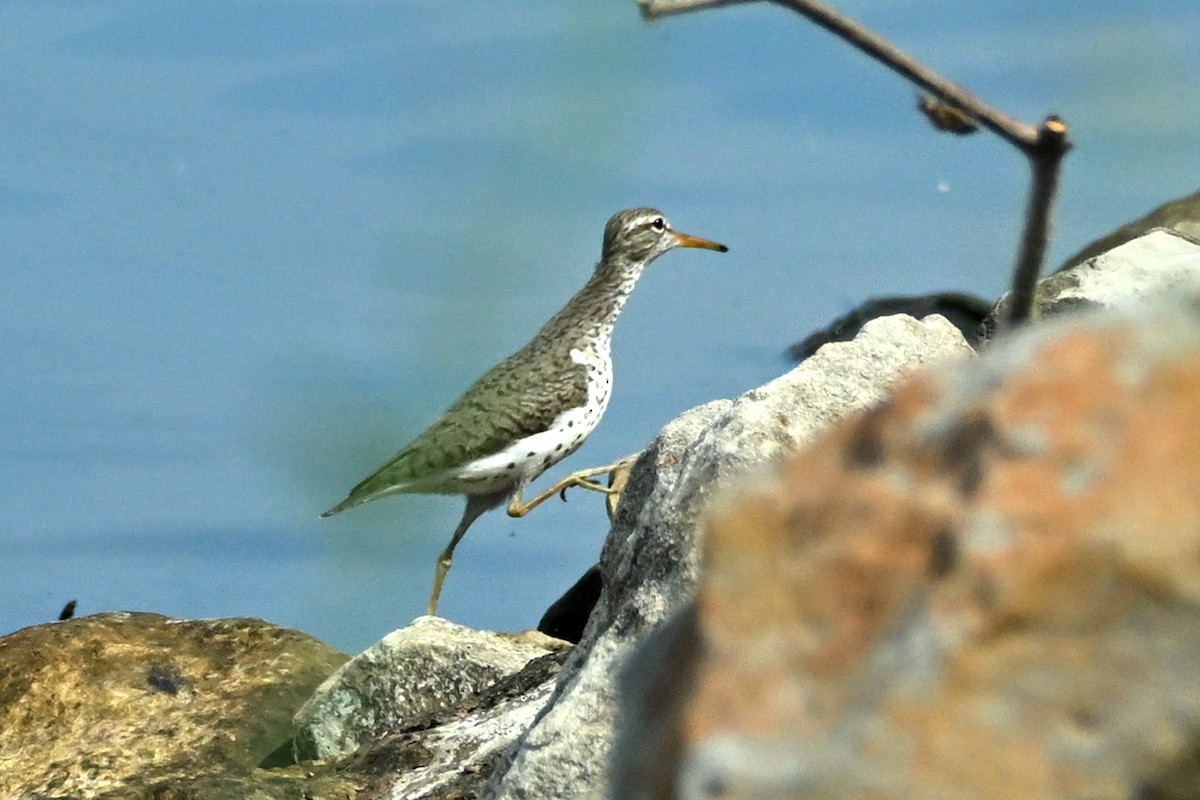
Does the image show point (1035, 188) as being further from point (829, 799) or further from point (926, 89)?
point (829, 799)

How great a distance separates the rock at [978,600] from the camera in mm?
1177

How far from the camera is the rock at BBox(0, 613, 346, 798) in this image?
23.1ft

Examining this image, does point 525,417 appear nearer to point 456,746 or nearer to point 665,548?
point 456,746

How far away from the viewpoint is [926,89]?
106 cm

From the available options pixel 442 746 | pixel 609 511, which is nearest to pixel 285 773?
pixel 442 746

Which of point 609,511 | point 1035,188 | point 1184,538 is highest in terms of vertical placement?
point 1035,188

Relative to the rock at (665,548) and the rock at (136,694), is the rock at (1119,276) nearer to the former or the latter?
the rock at (665,548)

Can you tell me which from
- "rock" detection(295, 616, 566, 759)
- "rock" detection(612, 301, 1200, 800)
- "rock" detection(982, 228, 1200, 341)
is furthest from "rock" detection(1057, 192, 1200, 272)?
"rock" detection(612, 301, 1200, 800)

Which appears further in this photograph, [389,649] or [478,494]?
[478,494]

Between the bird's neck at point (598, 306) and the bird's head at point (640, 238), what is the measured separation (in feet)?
0.21

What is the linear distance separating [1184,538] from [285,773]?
5.00 m

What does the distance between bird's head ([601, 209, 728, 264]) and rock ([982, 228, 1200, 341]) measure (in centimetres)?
587

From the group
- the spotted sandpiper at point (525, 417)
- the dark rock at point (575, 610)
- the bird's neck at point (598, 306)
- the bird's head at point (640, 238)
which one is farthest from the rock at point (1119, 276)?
the bird's head at point (640, 238)

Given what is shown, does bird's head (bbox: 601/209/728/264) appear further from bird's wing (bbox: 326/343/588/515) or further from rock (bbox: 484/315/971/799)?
rock (bbox: 484/315/971/799)
